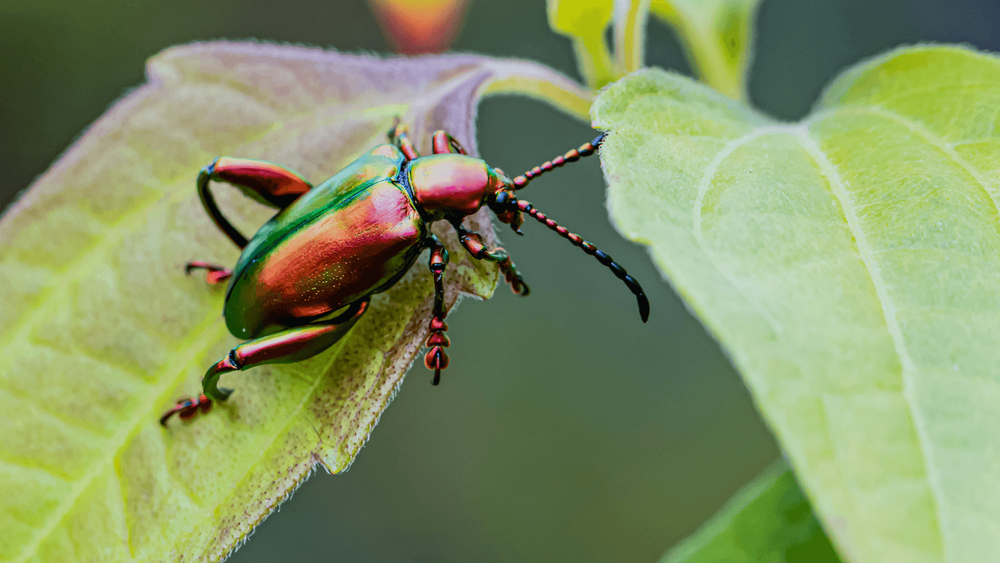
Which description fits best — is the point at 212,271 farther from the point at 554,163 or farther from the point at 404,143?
the point at 554,163

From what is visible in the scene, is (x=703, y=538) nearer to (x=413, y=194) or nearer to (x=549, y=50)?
(x=413, y=194)

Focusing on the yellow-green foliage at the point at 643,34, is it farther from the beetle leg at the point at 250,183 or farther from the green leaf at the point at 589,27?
the beetle leg at the point at 250,183

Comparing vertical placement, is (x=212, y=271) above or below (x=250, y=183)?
below

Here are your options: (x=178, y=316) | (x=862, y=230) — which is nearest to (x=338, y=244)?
(x=178, y=316)

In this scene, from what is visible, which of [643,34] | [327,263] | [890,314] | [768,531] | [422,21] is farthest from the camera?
[422,21]

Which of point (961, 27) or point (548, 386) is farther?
point (548, 386)

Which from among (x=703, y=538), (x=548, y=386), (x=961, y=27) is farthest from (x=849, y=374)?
(x=961, y=27)

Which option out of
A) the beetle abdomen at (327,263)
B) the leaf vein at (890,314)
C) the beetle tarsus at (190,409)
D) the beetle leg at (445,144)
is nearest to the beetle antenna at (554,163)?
the beetle leg at (445,144)
